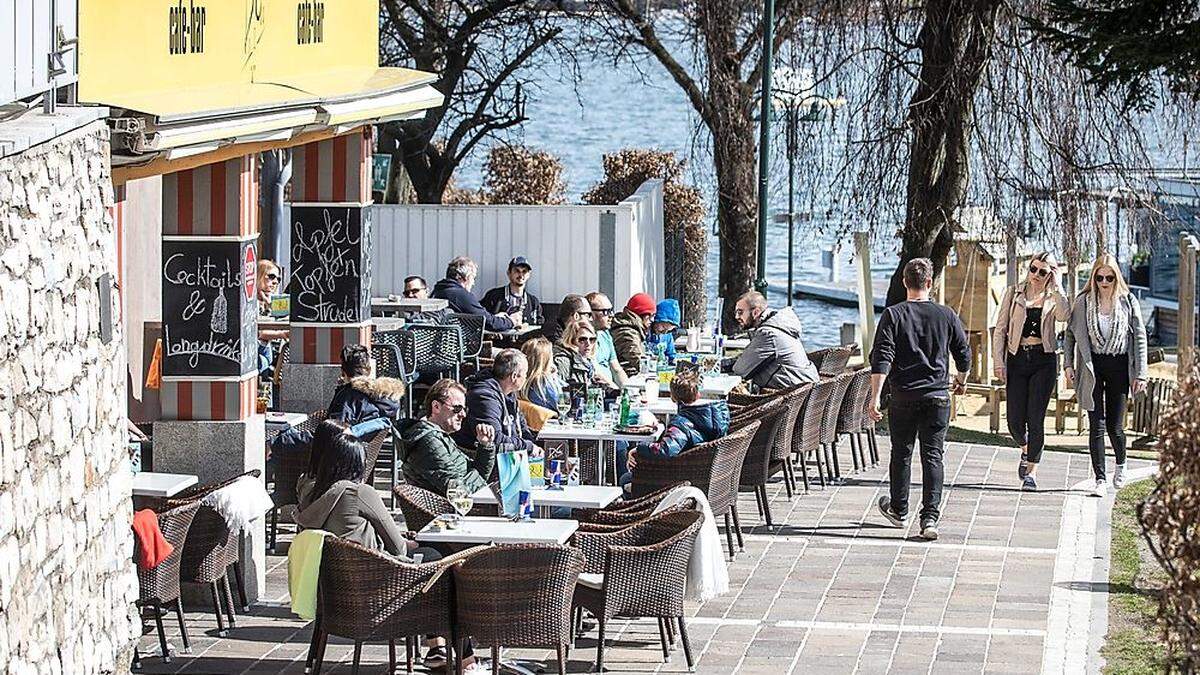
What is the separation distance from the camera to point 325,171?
45.3ft

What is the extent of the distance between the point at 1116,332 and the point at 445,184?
51.1 feet

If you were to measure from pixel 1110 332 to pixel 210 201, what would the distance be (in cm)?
693

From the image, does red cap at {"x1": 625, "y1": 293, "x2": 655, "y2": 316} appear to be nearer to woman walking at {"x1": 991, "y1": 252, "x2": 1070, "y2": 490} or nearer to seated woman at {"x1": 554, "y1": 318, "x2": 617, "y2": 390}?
seated woman at {"x1": 554, "y1": 318, "x2": 617, "y2": 390}

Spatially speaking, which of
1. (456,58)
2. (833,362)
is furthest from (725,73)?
(833,362)

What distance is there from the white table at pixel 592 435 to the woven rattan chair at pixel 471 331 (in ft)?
16.2

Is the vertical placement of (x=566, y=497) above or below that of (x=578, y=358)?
below

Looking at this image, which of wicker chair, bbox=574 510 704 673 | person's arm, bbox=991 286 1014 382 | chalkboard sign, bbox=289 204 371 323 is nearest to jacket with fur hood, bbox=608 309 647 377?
chalkboard sign, bbox=289 204 371 323

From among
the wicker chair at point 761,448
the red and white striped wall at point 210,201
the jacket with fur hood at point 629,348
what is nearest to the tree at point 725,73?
the jacket with fur hood at point 629,348

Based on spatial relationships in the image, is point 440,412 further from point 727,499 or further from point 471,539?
point 727,499

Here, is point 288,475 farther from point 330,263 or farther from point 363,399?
point 330,263

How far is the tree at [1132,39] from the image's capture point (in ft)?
49.9

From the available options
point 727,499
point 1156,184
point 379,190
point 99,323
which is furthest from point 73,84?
point 379,190

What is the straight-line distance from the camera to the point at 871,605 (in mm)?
11305

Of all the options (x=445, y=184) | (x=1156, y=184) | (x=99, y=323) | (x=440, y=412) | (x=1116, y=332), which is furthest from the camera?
(x=445, y=184)
